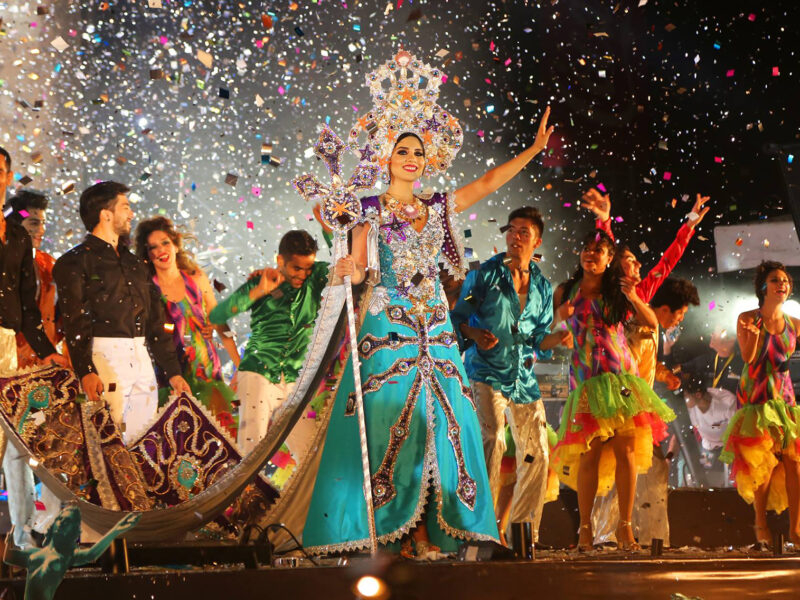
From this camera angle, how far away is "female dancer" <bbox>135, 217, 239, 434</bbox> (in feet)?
16.8

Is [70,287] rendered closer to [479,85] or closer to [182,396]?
[182,396]

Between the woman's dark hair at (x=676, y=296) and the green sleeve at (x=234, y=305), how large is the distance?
2.20 metres

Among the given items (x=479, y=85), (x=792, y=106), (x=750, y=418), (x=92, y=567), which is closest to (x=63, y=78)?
(x=479, y=85)

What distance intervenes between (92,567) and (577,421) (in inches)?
89.0

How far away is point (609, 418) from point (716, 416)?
252cm

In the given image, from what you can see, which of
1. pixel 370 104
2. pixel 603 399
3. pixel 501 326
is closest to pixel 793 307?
pixel 603 399

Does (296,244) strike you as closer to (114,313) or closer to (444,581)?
(114,313)

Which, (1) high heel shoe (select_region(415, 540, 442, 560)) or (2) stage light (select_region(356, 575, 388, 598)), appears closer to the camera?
(2) stage light (select_region(356, 575, 388, 598))

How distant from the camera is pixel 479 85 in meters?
5.95

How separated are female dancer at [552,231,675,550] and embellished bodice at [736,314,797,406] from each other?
71 centimetres

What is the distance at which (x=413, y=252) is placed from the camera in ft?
14.2

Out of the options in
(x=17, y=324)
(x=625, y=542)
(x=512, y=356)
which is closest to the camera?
(x=17, y=324)

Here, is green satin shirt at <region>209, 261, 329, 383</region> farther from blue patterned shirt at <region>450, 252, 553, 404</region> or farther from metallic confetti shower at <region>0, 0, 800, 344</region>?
blue patterned shirt at <region>450, 252, 553, 404</region>

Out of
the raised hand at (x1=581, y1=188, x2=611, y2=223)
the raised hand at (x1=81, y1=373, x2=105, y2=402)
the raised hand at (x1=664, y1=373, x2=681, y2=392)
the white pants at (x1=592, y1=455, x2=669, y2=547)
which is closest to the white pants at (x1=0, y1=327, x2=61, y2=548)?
the raised hand at (x1=81, y1=373, x2=105, y2=402)
